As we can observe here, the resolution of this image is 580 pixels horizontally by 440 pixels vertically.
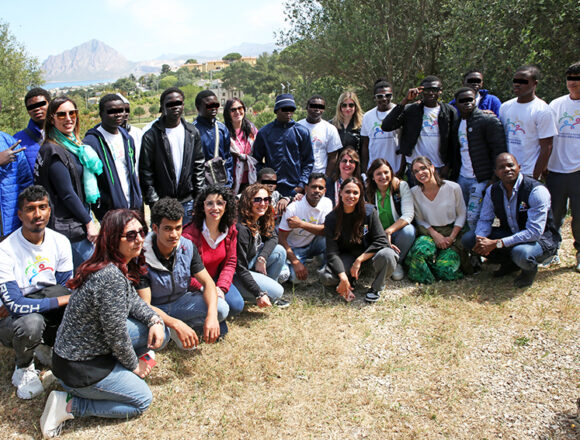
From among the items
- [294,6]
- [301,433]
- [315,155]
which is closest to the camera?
[301,433]

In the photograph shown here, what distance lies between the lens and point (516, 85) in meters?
5.07

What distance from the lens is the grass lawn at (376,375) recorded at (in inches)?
121

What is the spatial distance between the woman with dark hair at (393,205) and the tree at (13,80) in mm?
21066

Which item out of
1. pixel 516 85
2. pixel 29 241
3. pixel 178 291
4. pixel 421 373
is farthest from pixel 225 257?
pixel 516 85

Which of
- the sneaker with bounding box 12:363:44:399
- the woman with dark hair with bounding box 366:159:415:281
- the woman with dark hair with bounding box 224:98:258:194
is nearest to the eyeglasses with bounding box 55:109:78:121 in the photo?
the woman with dark hair with bounding box 224:98:258:194

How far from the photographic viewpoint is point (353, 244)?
4.92 meters

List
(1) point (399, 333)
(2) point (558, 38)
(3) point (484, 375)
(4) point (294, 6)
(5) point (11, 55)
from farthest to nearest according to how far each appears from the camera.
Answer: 1. (5) point (11, 55)
2. (4) point (294, 6)
3. (2) point (558, 38)
4. (1) point (399, 333)
5. (3) point (484, 375)

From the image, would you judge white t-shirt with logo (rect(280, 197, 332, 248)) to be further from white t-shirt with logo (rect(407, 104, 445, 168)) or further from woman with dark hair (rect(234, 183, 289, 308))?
white t-shirt with logo (rect(407, 104, 445, 168))

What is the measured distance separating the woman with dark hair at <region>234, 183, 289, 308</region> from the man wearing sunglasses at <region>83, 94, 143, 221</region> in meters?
1.14

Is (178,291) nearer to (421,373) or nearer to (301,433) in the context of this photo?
(301,433)

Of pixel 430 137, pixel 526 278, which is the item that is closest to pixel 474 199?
pixel 430 137

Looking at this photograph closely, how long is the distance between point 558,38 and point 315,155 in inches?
186

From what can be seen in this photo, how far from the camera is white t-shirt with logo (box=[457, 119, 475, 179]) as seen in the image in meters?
5.30

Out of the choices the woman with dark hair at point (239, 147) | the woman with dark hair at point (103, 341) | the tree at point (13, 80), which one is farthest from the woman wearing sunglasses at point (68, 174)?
the tree at point (13, 80)
